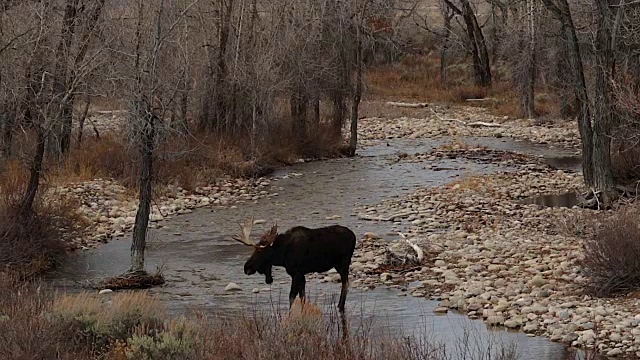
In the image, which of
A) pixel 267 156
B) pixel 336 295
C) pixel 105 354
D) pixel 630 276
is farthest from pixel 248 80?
pixel 105 354

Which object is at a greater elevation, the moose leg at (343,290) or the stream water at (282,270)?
the moose leg at (343,290)

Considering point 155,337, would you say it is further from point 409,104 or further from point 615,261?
point 409,104

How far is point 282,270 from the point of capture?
54.8 feet

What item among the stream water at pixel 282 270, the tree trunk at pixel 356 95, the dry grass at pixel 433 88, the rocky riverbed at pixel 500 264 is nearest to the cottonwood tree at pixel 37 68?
the stream water at pixel 282 270

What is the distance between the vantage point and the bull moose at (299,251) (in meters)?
12.9

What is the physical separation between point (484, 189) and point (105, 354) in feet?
53.4

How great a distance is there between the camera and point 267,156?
95.6 ft

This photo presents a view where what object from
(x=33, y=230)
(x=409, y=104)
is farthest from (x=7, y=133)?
(x=409, y=104)

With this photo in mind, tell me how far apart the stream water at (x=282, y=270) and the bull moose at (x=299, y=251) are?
19.3 inches

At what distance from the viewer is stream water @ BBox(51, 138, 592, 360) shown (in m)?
12.2

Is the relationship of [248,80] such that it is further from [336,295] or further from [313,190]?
[336,295]

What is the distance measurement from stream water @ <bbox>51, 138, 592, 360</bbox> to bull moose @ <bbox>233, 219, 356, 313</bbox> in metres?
0.49

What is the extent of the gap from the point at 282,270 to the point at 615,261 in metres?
6.14

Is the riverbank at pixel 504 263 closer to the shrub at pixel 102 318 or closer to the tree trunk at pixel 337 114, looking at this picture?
the shrub at pixel 102 318
